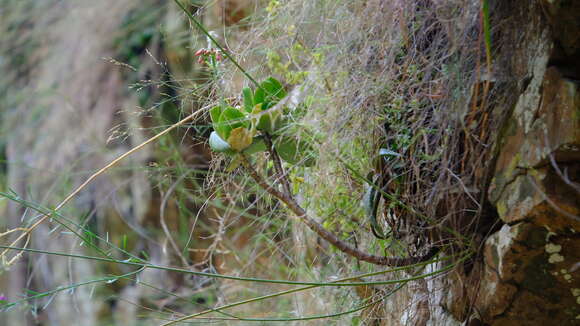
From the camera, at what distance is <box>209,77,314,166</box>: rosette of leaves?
0.68 meters

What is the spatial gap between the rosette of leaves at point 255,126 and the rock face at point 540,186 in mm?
243

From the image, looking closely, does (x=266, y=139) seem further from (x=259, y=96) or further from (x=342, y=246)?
(x=342, y=246)

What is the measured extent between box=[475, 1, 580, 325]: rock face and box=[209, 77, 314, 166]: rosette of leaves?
0.24m

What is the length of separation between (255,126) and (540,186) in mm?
323

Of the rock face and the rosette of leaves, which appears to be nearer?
the rock face

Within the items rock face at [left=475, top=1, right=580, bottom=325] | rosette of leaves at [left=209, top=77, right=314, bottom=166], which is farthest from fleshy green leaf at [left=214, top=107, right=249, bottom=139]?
rock face at [left=475, top=1, right=580, bottom=325]

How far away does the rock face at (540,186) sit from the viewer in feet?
1.85

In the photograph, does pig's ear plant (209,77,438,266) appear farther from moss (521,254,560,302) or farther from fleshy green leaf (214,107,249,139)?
moss (521,254,560,302)

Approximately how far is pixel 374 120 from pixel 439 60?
0.37 ft

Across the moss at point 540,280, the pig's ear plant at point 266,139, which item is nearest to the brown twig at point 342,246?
the pig's ear plant at point 266,139

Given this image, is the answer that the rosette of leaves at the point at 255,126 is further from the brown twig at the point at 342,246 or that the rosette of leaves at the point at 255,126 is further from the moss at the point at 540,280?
the moss at the point at 540,280

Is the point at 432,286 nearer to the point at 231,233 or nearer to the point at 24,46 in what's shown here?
the point at 231,233

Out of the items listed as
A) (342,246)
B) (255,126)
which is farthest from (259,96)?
(342,246)

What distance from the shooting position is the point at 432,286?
790 millimetres
